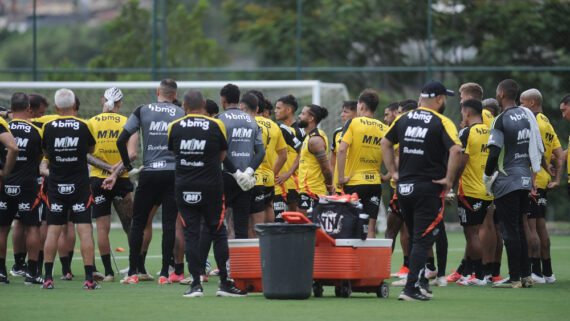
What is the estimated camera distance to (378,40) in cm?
2884

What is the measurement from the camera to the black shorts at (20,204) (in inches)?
452

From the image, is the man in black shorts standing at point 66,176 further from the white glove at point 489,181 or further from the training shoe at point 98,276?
the white glove at point 489,181

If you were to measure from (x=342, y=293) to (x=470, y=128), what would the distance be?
114 inches

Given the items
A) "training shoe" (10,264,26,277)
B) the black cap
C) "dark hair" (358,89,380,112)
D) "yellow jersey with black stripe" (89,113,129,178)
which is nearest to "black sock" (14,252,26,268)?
"training shoe" (10,264,26,277)

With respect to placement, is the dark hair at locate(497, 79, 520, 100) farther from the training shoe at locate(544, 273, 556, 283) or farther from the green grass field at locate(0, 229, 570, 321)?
the training shoe at locate(544, 273, 556, 283)

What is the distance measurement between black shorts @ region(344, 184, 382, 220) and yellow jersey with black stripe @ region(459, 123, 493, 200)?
3.42ft

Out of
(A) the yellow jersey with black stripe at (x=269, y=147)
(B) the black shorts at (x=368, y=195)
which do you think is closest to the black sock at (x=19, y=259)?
(A) the yellow jersey with black stripe at (x=269, y=147)

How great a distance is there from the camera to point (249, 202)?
37.0 feet

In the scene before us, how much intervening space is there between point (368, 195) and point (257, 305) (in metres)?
3.41

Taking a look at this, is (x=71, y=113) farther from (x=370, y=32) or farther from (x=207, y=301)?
(x=370, y=32)

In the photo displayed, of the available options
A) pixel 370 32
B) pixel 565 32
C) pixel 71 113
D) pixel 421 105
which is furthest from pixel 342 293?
pixel 370 32

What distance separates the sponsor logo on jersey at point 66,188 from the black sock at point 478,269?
4.66 m

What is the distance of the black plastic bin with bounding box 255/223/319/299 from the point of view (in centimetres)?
935

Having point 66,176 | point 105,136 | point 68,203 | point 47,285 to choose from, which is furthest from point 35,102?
point 47,285
